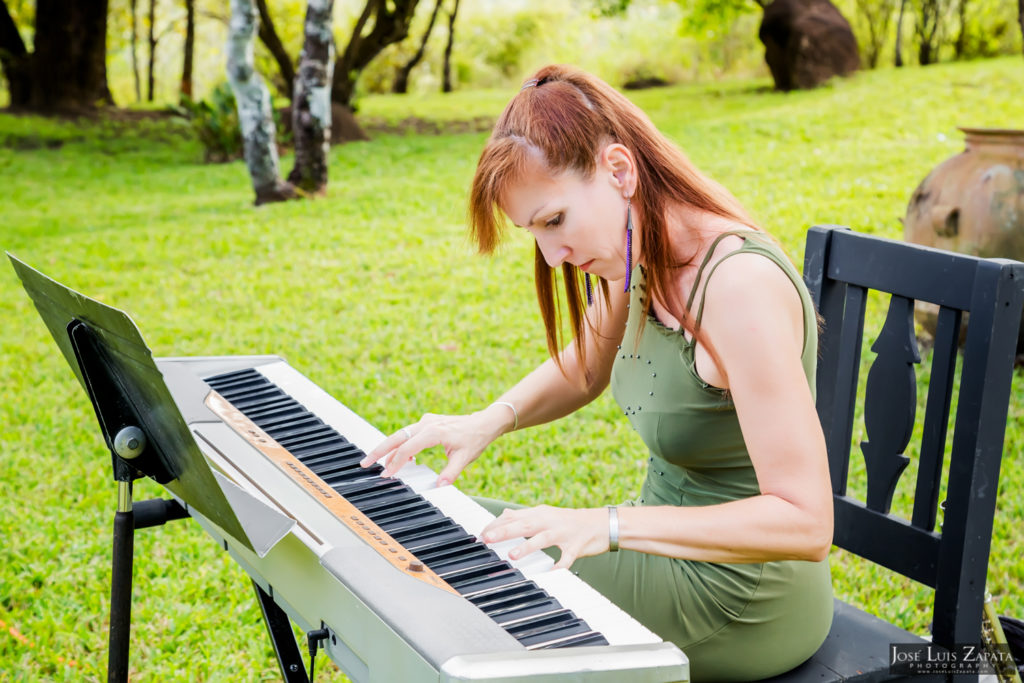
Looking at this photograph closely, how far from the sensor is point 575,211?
6.08ft

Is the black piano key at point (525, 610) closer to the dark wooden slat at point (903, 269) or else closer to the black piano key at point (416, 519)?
the black piano key at point (416, 519)

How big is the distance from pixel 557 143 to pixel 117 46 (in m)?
24.7

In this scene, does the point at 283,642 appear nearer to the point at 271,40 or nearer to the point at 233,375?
the point at 233,375

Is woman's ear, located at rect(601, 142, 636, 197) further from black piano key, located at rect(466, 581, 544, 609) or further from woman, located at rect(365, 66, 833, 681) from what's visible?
black piano key, located at rect(466, 581, 544, 609)

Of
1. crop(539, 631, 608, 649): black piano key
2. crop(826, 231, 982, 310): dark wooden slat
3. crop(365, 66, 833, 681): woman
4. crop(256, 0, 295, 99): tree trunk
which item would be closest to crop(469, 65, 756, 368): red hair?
crop(365, 66, 833, 681): woman

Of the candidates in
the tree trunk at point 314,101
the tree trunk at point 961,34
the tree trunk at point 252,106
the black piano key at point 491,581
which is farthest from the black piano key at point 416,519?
the tree trunk at point 961,34

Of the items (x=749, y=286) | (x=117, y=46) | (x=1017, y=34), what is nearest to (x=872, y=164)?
(x=1017, y=34)

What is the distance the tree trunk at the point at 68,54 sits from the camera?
586 inches

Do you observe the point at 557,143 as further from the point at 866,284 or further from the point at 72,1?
the point at 72,1

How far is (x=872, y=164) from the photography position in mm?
9664

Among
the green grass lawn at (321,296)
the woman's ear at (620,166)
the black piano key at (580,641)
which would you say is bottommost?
the green grass lawn at (321,296)

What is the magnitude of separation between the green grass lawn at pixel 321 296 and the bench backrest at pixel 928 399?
1265 mm

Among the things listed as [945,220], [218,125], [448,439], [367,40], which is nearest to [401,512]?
[448,439]

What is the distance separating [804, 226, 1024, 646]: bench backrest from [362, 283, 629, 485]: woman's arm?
0.49 meters
